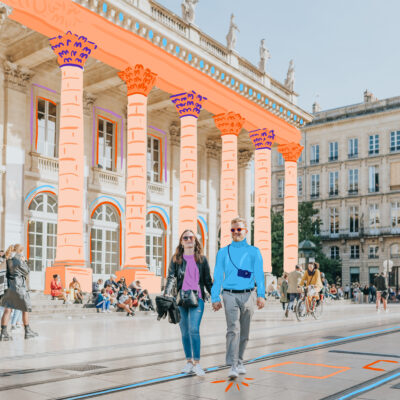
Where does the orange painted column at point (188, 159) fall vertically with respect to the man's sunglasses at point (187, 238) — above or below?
above

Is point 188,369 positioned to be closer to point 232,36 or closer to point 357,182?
point 232,36

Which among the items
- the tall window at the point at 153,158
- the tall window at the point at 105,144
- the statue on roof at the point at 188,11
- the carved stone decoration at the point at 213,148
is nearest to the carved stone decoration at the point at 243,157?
the carved stone decoration at the point at 213,148

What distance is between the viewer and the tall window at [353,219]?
53688 millimetres

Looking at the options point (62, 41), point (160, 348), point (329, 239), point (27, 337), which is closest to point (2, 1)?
point (62, 41)

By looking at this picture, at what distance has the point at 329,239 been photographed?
54.8 meters

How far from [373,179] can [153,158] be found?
29.3m

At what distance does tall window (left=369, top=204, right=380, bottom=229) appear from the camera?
52.4 meters

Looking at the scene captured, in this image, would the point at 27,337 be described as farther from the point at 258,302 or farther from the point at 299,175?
the point at 299,175

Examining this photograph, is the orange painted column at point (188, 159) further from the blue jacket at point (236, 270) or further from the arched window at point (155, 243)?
the blue jacket at point (236, 270)

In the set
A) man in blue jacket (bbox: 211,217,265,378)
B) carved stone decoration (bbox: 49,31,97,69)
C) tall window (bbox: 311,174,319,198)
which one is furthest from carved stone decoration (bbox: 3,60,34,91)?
tall window (bbox: 311,174,319,198)

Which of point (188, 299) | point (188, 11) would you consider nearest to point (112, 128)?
point (188, 11)

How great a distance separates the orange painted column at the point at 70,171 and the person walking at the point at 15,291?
831 centimetres

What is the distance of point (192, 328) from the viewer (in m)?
6.76

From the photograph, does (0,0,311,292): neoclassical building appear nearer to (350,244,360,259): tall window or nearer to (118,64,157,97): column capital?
(118,64,157,97): column capital
